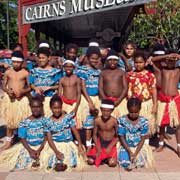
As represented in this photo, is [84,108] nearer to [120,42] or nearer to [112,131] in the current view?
[112,131]

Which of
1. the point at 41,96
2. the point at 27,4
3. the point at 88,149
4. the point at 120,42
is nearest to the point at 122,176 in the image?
the point at 88,149

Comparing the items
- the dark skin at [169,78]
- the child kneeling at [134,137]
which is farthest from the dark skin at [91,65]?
the dark skin at [169,78]

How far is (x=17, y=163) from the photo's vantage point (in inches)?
200

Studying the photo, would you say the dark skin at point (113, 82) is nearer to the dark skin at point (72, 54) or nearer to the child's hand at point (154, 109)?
the child's hand at point (154, 109)

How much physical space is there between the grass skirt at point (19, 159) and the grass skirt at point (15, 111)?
700mm

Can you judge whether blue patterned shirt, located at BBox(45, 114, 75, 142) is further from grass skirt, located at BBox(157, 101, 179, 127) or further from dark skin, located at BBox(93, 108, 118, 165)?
grass skirt, located at BBox(157, 101, 179, 127)

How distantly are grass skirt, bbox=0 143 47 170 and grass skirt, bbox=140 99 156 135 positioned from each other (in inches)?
58.9

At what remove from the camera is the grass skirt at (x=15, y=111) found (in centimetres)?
589

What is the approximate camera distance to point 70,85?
224 inches

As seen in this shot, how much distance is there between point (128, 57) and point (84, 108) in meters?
1.01

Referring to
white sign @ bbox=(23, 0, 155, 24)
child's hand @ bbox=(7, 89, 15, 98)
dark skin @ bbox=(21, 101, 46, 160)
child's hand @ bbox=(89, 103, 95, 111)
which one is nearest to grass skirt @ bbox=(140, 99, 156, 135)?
child's hand @ bbox=(89, 103, 95, 111)

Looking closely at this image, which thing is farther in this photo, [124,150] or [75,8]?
[75,8]

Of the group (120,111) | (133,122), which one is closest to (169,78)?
(120,111)

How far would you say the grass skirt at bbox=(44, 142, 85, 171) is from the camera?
196 inches
